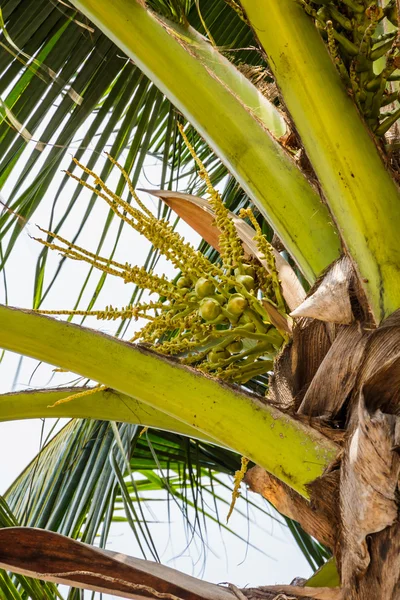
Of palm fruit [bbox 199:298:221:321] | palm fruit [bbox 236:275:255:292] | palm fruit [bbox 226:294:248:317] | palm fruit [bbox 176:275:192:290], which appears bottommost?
palm fruit [bbox 199:298:221:321]

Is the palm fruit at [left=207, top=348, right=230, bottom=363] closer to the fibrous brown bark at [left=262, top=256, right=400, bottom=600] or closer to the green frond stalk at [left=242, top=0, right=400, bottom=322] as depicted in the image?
the fibrous brown bark at [left=262, top=256, right=400, bottom=600]

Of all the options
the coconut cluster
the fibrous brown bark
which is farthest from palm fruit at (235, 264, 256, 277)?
the fibrous brown bark

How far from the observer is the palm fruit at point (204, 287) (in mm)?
767

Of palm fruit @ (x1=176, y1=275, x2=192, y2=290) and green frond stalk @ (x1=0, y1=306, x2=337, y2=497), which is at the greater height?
palm fruit @ (x1=176, y1=275, x2=192, y2=290)

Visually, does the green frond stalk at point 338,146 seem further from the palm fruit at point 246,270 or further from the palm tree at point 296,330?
the palm fruit at point 246,270

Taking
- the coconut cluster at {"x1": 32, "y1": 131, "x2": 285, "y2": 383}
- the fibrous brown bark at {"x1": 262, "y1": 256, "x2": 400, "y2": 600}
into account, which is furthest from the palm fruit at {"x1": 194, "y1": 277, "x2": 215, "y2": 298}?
the fibrous brown bark at {"x1": 262, "y1": 256, "x2": 400, "y2": 600}

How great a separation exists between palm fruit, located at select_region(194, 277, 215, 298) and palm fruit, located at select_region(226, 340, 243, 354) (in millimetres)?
67

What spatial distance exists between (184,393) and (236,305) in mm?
150

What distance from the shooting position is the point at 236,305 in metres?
0.78

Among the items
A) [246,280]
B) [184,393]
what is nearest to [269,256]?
[246,280]

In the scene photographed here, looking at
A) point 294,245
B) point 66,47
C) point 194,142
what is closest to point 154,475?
point 194,142

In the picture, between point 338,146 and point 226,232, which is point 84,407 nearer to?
point 226,232

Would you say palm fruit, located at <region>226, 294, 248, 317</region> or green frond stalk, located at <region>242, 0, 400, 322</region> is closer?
green frond stalk, located at <region>242, 0, 400, 322</region>

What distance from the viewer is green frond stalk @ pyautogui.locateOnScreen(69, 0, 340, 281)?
29.6 inches
